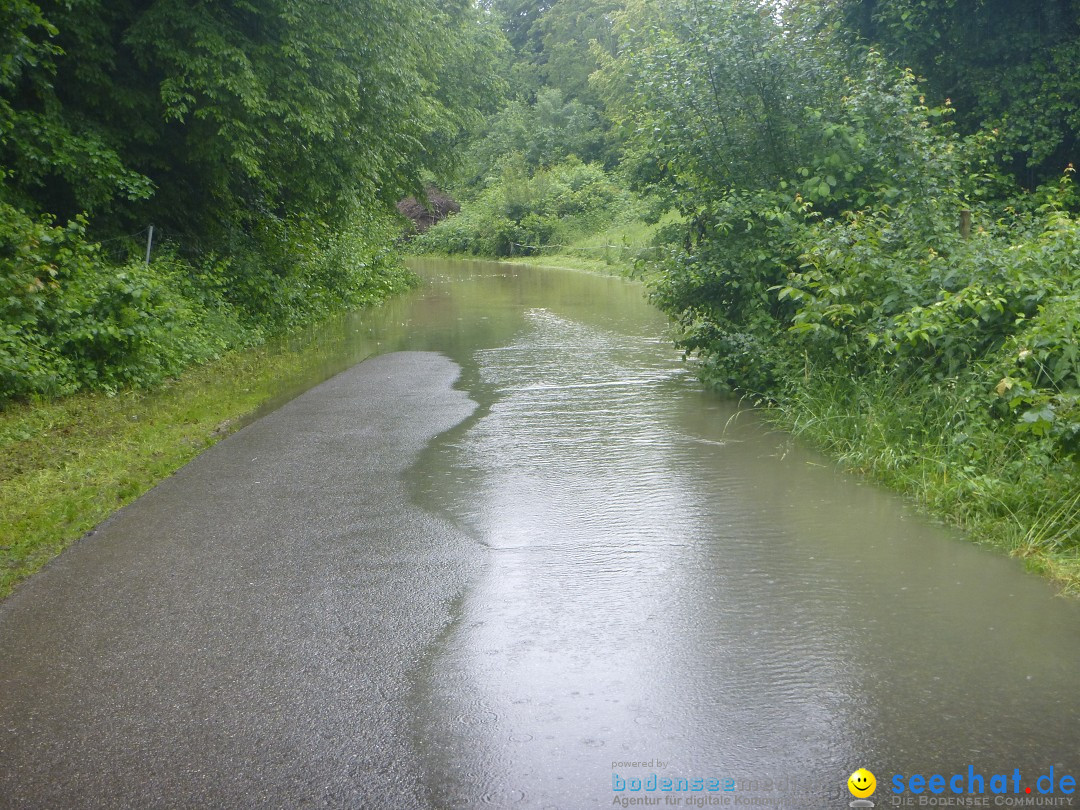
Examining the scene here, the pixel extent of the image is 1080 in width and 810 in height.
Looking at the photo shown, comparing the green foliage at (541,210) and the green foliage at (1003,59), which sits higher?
the green foliage at (1003,59)

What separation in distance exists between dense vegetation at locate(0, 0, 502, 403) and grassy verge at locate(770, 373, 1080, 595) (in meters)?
7.81

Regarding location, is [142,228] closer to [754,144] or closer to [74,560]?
[754,144]

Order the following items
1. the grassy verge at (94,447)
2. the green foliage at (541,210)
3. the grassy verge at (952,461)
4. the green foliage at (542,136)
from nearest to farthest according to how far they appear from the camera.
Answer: the grassy verge at (952,461) < the grassy verge at (94,447) < the green foliage at (541,210) < the green foliage at (542,136)

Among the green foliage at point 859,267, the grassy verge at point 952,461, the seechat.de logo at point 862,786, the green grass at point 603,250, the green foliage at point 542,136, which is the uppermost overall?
the green foliage at point 542,136

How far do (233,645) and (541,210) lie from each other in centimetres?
4894

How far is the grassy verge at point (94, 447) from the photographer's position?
6.86 m

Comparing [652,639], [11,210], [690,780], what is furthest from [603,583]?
[11,210]

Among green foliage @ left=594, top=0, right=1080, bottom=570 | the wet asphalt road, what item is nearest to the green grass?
green foliage @ left=594, top=0, right=1080, bottom=570

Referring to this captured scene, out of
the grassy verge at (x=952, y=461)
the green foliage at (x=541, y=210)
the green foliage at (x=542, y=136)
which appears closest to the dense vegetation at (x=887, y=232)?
the grassy verge at (x=952, y=461)

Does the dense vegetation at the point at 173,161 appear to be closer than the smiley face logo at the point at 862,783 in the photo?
No

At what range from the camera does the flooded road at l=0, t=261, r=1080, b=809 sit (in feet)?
12.7

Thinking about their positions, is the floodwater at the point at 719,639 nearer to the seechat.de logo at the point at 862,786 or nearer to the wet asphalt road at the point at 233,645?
the seechat.de logo at the point at 862,786

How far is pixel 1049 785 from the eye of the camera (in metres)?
3.75

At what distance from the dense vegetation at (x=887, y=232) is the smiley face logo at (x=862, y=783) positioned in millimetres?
2821
